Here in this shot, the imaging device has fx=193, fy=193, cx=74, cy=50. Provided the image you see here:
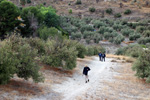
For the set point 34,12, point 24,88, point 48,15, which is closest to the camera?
point 24,88

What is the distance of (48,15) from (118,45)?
21706mm

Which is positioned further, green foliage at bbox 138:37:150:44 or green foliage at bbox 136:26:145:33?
green foliage at bbox 136:26:145:33

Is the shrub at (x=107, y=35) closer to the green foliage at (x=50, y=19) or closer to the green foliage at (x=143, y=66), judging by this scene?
the green foliage at (x=50, y=19)

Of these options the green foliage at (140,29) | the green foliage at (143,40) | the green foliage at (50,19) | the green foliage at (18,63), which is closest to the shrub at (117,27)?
the green foliage at (140,29)

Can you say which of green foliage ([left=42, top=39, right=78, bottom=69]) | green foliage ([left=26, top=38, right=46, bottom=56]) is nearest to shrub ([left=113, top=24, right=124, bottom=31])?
green foliage ([left=26, top=38, right=46, bottom=56])

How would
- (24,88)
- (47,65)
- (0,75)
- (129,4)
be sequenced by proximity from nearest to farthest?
(0,75) → (24,88) → (47,65) → (129,4)

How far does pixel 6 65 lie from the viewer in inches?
381

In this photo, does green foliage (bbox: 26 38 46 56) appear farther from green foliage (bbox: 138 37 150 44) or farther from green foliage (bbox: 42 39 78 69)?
green foliage (bbox: 138 37 150 44)

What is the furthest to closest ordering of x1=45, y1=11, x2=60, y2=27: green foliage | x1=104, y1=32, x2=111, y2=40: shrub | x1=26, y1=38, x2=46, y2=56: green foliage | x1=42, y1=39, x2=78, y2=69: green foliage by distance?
x1=104, y1=32, x2=111, y2=40: shrub → x1=45, y1=11, x2=60, y2=27: green foliage → x1=26, y1=38, x2=46, y2=56: green foliage → x1=42, y1=39, x2=78, y2=69: green foliage

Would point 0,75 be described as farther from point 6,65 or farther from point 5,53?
point 5,53

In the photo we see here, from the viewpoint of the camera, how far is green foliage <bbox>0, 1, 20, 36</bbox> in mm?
38216

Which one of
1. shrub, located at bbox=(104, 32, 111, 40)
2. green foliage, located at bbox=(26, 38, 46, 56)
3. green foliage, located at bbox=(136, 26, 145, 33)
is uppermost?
green foliage, located at bbox=(26, 38, 46, 56)

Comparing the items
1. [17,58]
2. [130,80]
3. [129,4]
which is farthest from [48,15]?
[129,4]

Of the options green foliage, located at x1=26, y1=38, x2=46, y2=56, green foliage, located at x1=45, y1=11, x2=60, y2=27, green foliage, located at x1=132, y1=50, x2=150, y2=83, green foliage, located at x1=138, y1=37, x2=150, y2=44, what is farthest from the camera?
green foliage, located at x1=45, y1=11, x2=60, y2=27
